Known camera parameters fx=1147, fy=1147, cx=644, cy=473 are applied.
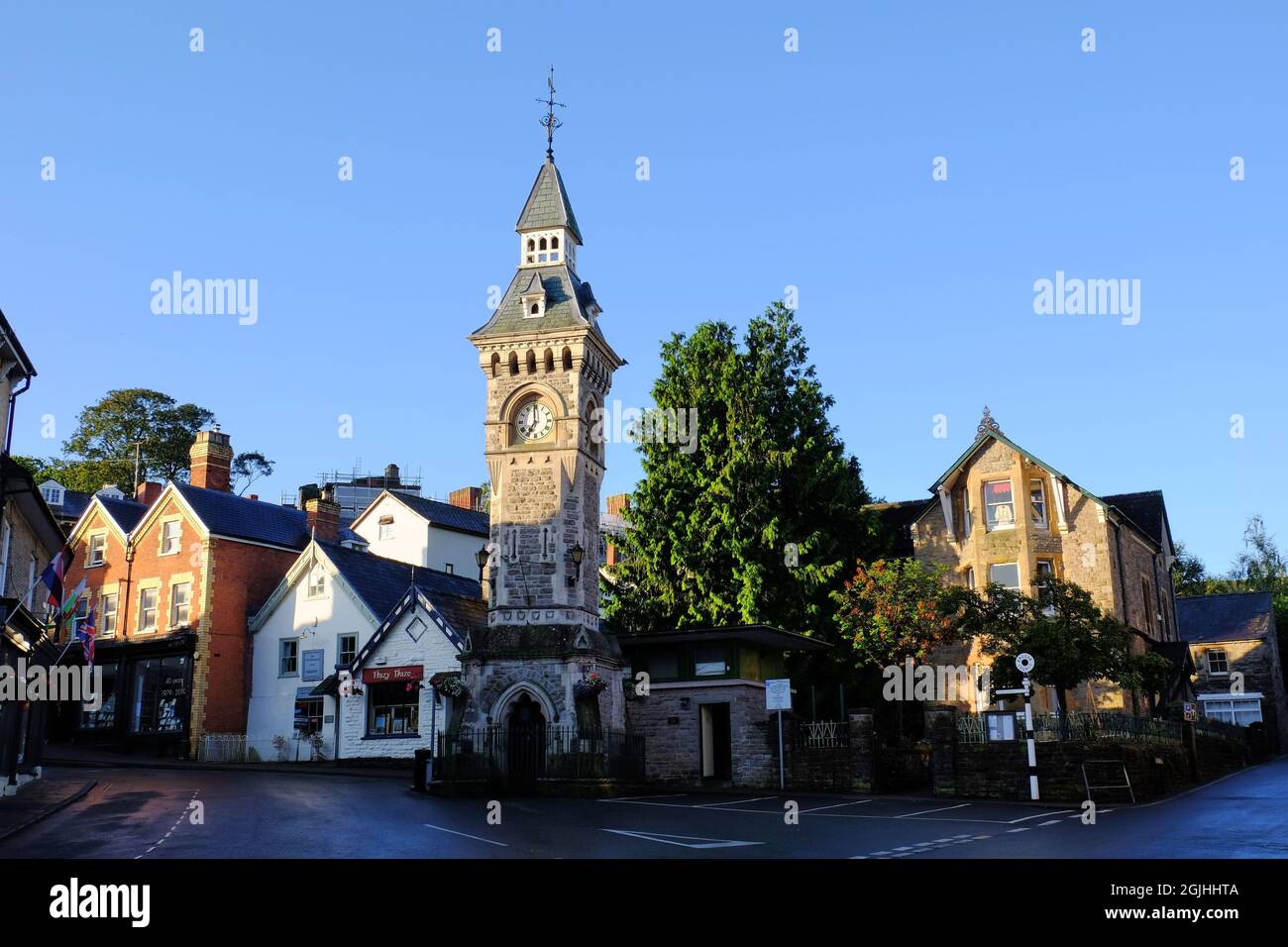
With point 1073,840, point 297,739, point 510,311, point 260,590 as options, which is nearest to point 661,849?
point 1073,840

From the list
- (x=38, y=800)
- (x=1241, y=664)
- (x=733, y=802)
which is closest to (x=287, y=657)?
(x=38, y=800)

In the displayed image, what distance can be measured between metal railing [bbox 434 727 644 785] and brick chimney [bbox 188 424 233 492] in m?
26.8

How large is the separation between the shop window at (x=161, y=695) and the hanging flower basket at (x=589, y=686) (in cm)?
2232

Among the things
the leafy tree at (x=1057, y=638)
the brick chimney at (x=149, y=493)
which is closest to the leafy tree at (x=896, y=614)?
the leafy tree at (x=1057, y=638)

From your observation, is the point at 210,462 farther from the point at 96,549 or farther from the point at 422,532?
the point at 422,532

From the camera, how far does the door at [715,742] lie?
35.3 metres

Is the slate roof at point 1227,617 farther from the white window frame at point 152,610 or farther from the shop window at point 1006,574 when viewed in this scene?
the white window frame at point 152,610

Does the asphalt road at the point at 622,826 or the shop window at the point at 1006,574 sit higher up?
the shop window at the point at 1006,574

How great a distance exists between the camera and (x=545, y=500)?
33500mm

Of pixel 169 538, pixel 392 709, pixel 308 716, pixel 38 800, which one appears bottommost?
pixel 38 800

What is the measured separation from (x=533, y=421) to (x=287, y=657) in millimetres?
18166

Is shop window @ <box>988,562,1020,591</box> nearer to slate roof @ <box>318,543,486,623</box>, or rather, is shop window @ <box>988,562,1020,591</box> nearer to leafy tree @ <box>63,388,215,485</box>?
slate roof @ <box>318,543,486,623</box>

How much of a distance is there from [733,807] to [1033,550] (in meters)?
18.9

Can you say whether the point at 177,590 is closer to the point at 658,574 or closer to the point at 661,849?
the point at 658,574
